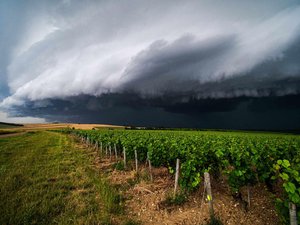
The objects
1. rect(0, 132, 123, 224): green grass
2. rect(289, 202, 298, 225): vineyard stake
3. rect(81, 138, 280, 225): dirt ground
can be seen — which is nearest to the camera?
rect(289, 202, 298, 225): vineyard stake

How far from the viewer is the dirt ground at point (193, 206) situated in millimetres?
6366

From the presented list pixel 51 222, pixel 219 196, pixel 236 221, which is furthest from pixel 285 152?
pixel 51 222

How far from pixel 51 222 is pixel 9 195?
11.0 ft

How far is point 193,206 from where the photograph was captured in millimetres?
7375

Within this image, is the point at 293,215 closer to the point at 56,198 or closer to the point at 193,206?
the point at 193,206

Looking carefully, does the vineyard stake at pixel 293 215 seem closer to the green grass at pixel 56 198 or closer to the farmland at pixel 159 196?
the farmland at pixel 159 196

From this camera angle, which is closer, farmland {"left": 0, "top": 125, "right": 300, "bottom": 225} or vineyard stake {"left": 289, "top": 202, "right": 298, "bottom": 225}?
vineyard stake {"left": 289, "top": 202, "right": 298, "bottom": 225}

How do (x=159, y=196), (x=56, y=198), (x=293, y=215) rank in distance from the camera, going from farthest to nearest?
1. (x=159, y=196)
2. (x=56, y=198)
3. (x=293, y=215)

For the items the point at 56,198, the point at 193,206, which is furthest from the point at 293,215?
the point at 56,198

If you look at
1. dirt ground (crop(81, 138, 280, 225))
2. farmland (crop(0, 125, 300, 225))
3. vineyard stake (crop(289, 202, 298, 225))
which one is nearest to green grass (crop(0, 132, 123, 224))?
farmland (crop(0, 125, 300, 225))

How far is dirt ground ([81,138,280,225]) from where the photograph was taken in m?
6.37

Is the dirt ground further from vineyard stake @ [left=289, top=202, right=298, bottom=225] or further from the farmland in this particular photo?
vineyard stake @ [left=289, top=202, right=298, bottom=225]

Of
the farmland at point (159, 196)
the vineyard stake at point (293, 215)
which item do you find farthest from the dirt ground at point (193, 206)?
the vineyard stake at point (293, 215)

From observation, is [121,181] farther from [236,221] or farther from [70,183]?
[236,221]
